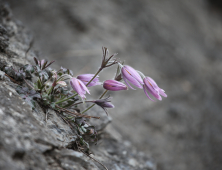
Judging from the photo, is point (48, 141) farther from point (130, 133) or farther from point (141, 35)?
point (141, 35)

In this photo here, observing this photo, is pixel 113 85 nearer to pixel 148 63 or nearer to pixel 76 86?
pixel 76 86

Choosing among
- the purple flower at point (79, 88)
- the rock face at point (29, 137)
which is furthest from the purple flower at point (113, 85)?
the rock face at point (29, 137)

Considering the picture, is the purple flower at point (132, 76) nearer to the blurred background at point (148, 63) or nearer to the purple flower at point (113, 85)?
the purple flower at point (113, 85)

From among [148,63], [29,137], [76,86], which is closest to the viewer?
[29,137]

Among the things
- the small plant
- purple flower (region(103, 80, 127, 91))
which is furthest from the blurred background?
purple flower (region(103, 80, 127, 91))

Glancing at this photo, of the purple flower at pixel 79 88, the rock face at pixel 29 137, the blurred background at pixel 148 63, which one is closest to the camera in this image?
the rock face at pixel 29 137

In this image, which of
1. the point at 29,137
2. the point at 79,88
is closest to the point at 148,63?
the point at 79,88

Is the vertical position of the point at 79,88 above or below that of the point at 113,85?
below

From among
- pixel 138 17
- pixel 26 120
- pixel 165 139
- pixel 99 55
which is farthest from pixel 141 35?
pixel 26 120

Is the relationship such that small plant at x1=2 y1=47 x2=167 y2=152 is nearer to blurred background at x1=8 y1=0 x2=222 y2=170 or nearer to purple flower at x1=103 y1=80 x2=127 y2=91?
purple flower at x1=103 y1=80 x2=127 y2=91

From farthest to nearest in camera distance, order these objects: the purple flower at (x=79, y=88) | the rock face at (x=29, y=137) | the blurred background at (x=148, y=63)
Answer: the blurred background at (x=148, y=63) → the purple flower at (x=79, y=88) → the rock face at (x=29, y=137)
